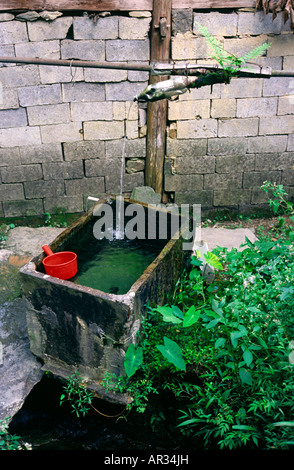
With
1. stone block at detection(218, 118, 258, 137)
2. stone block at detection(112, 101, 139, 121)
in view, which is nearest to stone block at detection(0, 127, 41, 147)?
stone block at detection(112, 101, 139, 121)

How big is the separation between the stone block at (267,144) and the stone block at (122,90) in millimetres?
1760

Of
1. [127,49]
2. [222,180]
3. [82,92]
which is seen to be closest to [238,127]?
[222,180]

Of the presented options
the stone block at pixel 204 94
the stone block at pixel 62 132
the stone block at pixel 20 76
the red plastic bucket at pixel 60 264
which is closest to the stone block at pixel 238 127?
the stone block at pixel 204 94

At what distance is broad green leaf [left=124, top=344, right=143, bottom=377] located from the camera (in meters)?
3.02

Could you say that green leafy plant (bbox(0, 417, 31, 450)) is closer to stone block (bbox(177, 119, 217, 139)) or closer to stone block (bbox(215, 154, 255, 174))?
stone block (bbox(177, 119, 217, 139))

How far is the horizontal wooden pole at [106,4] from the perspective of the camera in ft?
15.8

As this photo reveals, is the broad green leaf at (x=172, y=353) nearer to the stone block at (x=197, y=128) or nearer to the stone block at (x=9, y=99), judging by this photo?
the stone block at (x=197, y=128)

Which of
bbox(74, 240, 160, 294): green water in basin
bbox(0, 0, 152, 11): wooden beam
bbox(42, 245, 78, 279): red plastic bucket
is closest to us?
bbox(42, 245, 78, 279): red plastic bucket

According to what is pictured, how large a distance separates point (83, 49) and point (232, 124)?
224 centimetres

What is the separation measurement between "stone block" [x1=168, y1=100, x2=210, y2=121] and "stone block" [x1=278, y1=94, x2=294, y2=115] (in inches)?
40.3

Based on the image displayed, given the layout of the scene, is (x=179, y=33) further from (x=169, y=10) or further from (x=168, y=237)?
(x=168, y=237)

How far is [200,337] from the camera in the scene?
3.47m

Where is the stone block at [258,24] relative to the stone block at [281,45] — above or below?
above

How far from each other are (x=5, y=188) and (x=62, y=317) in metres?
3.18
